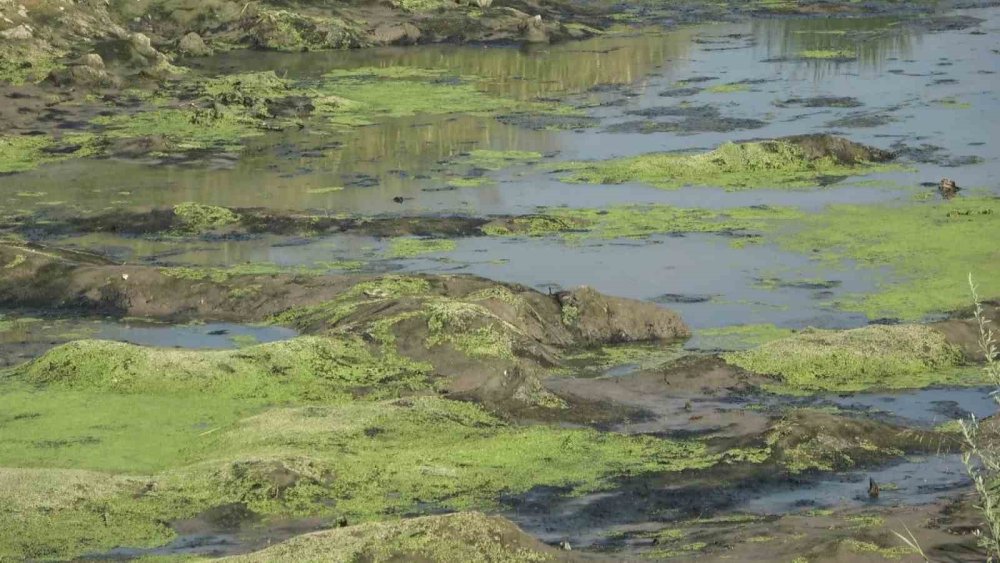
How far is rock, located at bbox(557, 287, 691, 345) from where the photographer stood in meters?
11.7

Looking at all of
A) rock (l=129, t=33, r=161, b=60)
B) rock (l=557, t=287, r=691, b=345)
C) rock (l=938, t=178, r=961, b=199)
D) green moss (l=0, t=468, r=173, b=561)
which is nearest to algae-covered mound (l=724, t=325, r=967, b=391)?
rock (l=557, t=287, r=691, b=345)

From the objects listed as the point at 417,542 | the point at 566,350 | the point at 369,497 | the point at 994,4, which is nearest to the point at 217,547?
the point at 369,497

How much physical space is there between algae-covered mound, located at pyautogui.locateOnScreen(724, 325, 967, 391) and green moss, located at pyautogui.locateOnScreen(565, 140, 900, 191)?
20.4ft

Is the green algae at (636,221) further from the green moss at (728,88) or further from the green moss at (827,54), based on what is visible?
the green moss at (827,54)

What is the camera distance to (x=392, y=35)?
29406mm

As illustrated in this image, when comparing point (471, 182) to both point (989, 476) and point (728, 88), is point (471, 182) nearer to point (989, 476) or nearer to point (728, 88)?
point (728, 88)

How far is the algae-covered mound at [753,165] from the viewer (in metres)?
17.3

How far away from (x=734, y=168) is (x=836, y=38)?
38.0 ft

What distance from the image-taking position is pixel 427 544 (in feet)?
20.7

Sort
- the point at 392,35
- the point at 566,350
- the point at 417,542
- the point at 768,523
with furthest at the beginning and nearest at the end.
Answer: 1. the point at 392,35
2. the point at 566,350
3. the point at 768,523
4. the point at 417,542

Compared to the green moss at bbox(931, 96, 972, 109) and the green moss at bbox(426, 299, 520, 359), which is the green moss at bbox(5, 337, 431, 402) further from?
the green moss at bbox(931, 96, 972, 109)

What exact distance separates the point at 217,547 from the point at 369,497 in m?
0.86

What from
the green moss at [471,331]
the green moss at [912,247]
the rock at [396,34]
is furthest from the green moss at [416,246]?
the rock at [396,34]

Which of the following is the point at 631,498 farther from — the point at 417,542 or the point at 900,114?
the point at 900,114
